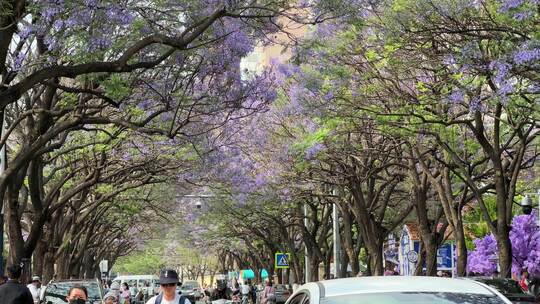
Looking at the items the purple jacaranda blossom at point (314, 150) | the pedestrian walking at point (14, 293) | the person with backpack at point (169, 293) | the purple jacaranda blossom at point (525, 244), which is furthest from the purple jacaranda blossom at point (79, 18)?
the purple jacaranda blossom at point (525, 244)

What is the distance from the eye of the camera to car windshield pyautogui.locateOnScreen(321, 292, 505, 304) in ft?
18.0

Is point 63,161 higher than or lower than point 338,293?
higher

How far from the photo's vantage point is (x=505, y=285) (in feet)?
48.4

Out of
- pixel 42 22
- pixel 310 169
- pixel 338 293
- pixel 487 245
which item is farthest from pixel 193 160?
pixel 338 293

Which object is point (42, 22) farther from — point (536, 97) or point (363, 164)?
point (363, 164)

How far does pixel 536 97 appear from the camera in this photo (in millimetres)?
16609

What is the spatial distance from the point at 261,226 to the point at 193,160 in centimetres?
2345

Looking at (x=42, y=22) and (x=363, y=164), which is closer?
(x=42, y=22)

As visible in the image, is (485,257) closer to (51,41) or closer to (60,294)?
(60,294)

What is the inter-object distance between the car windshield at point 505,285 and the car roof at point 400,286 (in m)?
8.93

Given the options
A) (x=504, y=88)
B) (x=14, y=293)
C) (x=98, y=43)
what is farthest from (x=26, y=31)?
(x=504, y=88)

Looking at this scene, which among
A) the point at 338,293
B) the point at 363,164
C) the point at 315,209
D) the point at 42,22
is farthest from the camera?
the point at 315,209

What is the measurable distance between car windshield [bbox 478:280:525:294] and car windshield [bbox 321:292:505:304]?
9.22 m

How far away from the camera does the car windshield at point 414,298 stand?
18.0 ft
